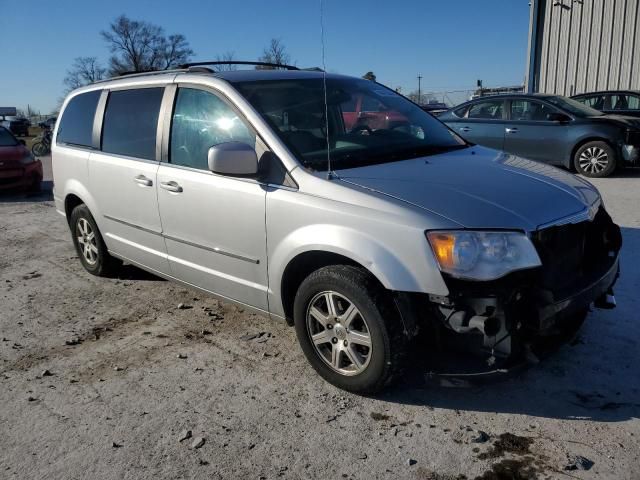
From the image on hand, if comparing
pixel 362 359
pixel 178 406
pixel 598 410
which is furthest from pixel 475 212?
pixel 178 406

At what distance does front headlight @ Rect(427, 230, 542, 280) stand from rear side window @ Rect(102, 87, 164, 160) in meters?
2.50

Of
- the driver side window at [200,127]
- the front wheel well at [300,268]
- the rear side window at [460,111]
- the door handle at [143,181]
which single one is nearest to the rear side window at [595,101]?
the rear side window at [460,111]

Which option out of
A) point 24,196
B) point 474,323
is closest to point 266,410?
point 474,323

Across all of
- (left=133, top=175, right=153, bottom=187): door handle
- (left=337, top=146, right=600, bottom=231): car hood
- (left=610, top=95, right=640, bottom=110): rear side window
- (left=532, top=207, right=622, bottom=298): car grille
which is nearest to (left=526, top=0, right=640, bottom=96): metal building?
(left=610, top=95, right=640, bottom=110): rear side window

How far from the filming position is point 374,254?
278cm

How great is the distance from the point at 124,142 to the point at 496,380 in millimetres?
3456

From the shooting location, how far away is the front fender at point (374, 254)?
2.64 meters

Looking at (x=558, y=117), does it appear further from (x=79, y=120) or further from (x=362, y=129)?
(x=79, y=120)

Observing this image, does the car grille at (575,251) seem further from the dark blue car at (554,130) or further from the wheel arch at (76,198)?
the dark blue car at (554,130)

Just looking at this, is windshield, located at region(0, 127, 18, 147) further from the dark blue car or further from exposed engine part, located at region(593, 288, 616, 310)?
exposed engine part, located at region(593, 288, 616, 310)

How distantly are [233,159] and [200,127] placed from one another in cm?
79

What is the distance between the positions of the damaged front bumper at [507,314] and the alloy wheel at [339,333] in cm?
34

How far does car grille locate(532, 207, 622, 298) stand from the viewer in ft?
9.07

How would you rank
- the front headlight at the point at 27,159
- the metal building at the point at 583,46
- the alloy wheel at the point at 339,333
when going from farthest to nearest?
the metal building at the point at 583,46
the front headlight at the point at 27,159
the alloy wheel at the point at 339,333
